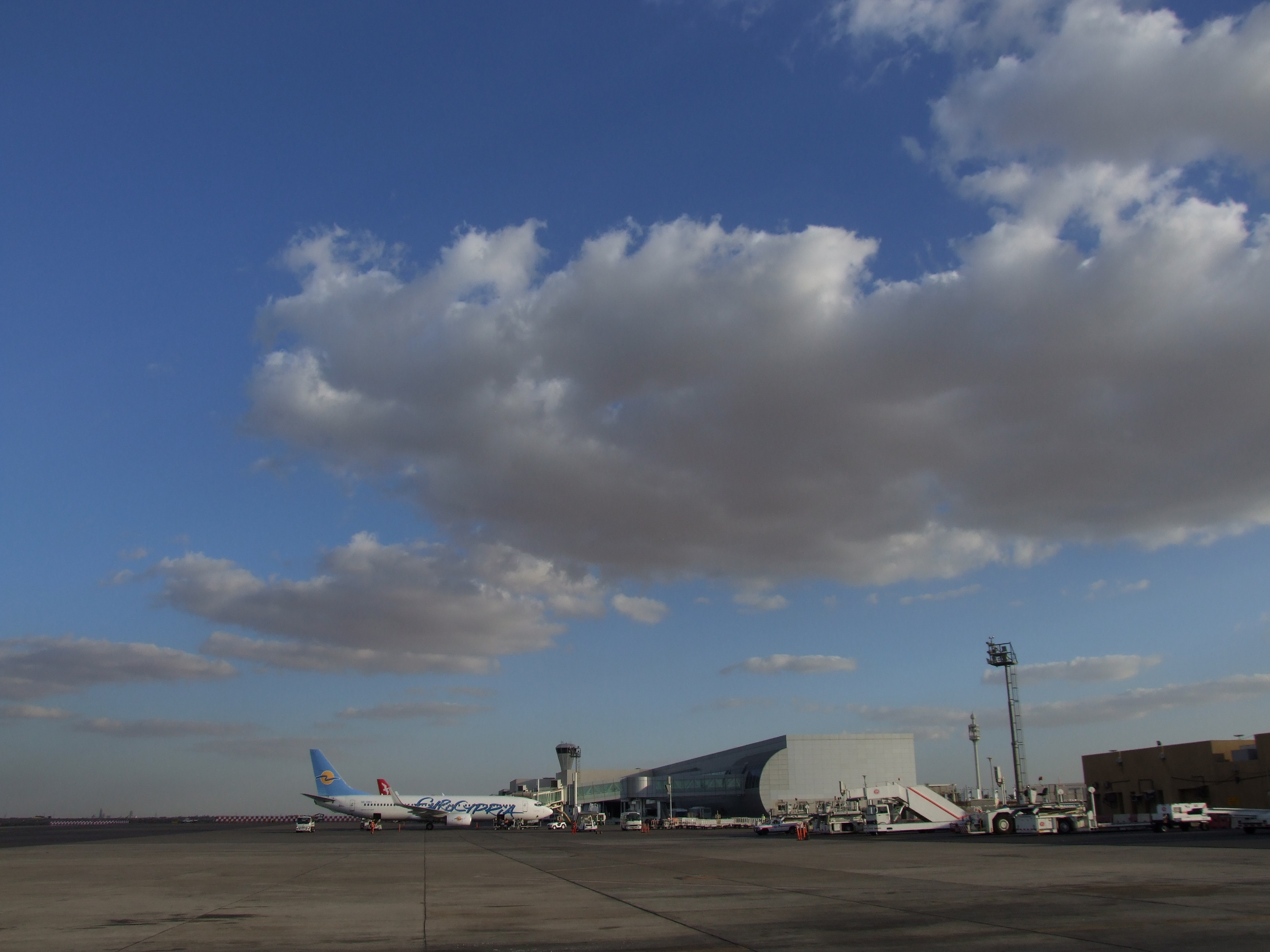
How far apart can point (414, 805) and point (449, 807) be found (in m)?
4.41

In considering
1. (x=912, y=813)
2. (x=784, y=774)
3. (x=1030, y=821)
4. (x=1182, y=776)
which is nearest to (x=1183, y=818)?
(x=1030, y=821)

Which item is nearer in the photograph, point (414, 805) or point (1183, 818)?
point (1183, 818)

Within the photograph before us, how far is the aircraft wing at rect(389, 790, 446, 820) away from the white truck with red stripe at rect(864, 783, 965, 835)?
2570 inches

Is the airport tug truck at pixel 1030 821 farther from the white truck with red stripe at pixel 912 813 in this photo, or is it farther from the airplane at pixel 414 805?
the airplane at pixel 414 805

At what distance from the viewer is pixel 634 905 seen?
21031mm

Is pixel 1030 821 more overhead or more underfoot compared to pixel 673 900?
more underfoot

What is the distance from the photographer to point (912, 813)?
63531 millimetres

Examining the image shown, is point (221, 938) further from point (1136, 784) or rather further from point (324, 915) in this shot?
point (1136, 784)

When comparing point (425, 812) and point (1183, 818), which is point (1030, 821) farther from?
point (425, 812)

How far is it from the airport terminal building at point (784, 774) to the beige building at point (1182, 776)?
118ft

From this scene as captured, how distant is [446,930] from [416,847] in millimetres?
44448

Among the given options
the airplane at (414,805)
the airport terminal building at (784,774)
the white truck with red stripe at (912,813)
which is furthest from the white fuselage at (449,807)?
the white truck with red stripe at (912,813)

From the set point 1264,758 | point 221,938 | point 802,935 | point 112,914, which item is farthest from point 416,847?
point 1264,758

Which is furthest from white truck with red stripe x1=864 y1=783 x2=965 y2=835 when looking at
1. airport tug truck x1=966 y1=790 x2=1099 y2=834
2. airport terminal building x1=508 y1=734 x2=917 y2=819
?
airport terminal building x1=508 y1=734 x2=917 y2=819
